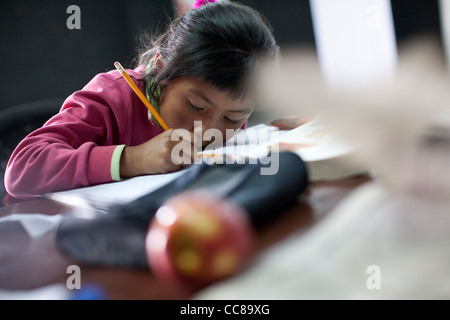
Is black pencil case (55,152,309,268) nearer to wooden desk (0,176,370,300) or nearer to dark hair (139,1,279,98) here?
wooden desk (0,176,370,300)

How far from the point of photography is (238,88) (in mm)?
483

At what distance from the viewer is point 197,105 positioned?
18.7 inches

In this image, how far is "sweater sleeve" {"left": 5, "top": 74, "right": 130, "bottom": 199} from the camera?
1.18ft

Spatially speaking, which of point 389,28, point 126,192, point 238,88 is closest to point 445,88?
point 389,28

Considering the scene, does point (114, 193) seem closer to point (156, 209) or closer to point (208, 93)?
point (156, 209)

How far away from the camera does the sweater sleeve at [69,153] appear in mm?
358

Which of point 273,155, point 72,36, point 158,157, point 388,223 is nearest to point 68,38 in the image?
point 72,36

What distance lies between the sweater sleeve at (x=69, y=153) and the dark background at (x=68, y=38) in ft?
0.54

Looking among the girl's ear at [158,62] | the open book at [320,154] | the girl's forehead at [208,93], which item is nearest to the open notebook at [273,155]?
the open book at [320,154]

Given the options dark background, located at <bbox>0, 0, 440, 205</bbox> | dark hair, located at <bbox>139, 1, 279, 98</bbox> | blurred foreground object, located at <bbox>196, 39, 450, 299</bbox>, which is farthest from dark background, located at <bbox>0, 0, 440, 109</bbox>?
blurred foreground object, located at <bbox>196, 39, 450, 299</bbox>

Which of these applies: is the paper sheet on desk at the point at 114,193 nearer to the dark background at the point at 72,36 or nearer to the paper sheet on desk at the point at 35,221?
the paper sheet on desk at the point at 35,221

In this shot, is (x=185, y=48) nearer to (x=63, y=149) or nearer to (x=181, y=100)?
(x=181, y=100)

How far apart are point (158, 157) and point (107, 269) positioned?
20 centimetres

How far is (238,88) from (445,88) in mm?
236
